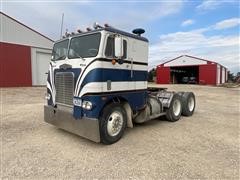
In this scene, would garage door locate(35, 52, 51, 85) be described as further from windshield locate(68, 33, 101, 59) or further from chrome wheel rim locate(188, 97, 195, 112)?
windshield locate(68, 33, 101, 59)

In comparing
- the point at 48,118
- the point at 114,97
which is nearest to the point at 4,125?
the point at 48,118

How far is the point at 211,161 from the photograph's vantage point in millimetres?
3959

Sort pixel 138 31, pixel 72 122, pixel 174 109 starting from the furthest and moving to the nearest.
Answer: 1. pixel 174 109
2. pixel 138 31
3. pixel 72 122

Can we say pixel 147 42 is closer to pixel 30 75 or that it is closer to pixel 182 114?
pixel 182 114

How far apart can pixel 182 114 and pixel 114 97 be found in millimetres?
4337

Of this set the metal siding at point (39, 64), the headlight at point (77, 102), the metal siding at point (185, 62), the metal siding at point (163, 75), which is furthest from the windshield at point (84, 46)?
the metal siding at point (163, 75)

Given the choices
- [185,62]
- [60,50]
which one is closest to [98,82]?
[60,50]

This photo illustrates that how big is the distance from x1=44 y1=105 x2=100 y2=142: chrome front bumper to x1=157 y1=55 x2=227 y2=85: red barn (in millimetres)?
32582

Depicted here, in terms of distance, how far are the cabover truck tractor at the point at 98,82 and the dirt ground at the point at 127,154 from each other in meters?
0.42

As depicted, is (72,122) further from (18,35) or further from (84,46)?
(18,35)

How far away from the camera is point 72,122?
4.81m

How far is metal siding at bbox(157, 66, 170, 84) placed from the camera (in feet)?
123

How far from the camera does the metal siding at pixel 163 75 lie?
37.6 metres

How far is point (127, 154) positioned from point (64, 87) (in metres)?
2.22
